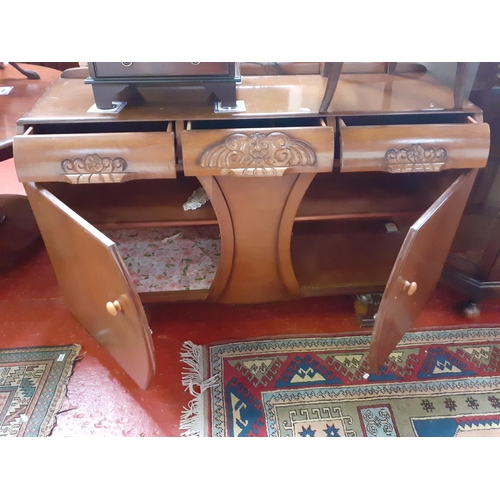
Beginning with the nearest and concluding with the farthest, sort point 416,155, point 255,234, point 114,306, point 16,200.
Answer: point 114,306 → point 416,155 → point 255,234 → point 16,200

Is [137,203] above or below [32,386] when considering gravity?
above

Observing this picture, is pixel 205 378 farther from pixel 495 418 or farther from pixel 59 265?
pixel 495 418

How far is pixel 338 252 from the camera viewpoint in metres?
1.29

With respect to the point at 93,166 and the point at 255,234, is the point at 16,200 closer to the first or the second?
the point at 93,166

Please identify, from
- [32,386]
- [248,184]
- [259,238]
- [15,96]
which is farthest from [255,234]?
[15,96]

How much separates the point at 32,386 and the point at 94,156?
2.12 feet

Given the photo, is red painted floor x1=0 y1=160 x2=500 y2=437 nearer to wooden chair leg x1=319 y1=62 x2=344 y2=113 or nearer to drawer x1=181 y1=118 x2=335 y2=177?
drawer x1=181 y1=118 x2=335 y2=177

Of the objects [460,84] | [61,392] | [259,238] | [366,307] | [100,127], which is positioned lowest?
[61,392]

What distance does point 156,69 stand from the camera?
2.99 ft

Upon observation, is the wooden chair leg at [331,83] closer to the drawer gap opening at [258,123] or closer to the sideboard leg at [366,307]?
the drawer gap opening at [258,123]

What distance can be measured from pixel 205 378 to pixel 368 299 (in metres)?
0.52

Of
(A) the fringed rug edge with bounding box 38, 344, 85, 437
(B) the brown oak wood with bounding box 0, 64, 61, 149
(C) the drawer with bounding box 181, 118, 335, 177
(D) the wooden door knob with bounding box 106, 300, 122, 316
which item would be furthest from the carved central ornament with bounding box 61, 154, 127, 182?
(A) the fringed rug edge with bounding box 38, 344, 85, 437

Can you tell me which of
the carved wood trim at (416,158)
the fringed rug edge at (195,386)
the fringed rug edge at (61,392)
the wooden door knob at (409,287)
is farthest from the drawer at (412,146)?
the fringed rug edge at (61,392)

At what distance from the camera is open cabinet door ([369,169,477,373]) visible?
84 centimetres
